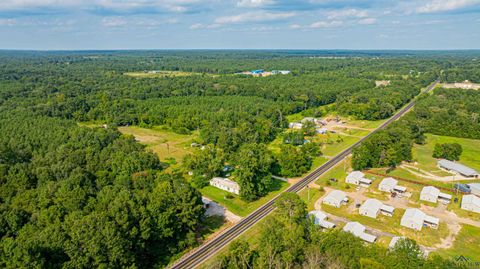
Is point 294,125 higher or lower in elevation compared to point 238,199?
higher

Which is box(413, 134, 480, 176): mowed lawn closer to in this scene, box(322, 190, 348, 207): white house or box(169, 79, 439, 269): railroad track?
box(169, 79, 439, 269): railroad track

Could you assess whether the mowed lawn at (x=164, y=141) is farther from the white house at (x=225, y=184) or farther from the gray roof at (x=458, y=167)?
the gray roof at (x=458, y=167)

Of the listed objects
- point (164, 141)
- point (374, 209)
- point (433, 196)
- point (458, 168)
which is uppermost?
point (458, 168)

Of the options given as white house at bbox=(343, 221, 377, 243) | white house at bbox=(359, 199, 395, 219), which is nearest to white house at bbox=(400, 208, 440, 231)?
white house at bbox=(359, 199, 395, 219)

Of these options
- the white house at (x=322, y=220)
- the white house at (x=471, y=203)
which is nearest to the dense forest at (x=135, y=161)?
the white house at (x=322, y=220)

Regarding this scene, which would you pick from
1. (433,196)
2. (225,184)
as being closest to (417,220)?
(433,196)

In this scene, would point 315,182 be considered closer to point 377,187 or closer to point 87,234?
point 377,187

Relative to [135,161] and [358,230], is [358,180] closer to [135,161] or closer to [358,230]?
[358,230]
